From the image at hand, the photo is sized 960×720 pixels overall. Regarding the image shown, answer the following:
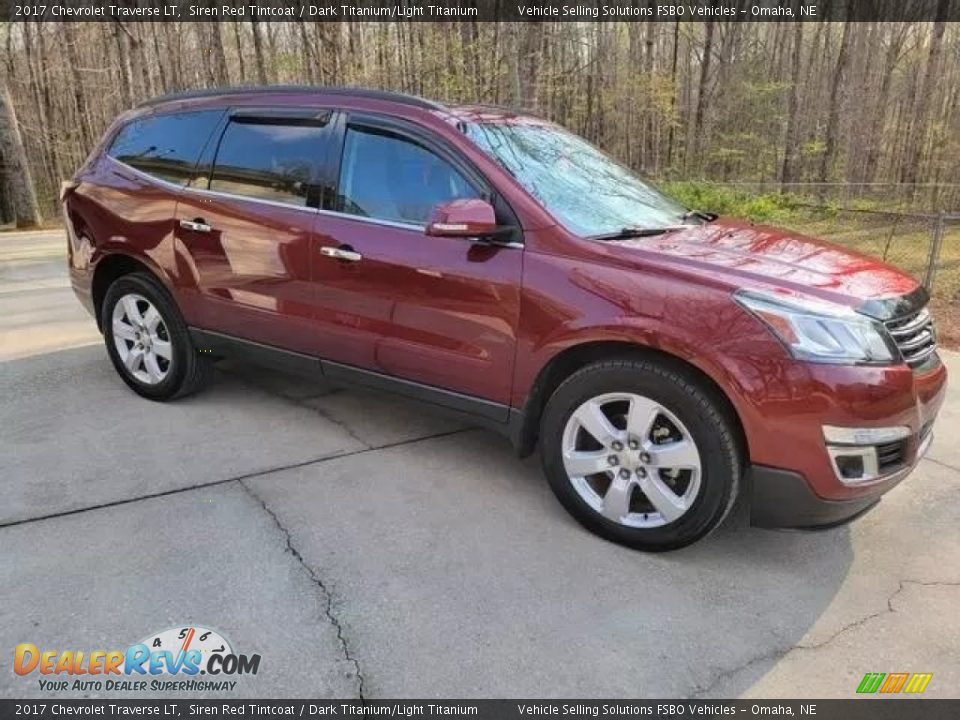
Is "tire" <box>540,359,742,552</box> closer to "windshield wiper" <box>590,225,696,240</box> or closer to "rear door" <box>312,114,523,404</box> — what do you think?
"rear door" <box>312,114,523,404</box>

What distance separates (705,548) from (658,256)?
123 centimetres

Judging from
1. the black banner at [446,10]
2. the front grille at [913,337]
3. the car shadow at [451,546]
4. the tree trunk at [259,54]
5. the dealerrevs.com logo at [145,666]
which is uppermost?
the black banner at [446,10]

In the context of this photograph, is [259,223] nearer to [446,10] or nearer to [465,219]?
[465,219]

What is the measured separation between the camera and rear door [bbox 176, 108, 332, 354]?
12.0 ft

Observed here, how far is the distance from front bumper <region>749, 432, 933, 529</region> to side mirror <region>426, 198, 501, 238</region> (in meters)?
1.42

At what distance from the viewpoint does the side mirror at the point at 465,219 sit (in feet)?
9.68

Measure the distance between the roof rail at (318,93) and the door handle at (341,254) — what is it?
78 centimetres

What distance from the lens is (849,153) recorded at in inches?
981

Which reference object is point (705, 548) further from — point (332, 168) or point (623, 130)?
point (623, 130)

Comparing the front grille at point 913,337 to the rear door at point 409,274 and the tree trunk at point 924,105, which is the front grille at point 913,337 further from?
the tree trunk at point 924,105

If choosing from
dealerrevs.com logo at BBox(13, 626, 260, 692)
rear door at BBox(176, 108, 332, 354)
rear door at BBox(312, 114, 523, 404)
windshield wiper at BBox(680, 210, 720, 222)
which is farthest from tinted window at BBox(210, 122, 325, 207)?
dealerrevs.com logo at BBox(13, 626, 260, 692)

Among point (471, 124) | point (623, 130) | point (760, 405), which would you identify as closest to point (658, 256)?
point (760, 405)

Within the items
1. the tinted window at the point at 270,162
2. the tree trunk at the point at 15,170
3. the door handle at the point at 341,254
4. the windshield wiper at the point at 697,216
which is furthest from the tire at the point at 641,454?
the tree trunk at the point at 15,170

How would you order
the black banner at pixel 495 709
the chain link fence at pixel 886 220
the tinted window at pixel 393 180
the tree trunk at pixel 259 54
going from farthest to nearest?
1. the tree trunk at pixel 259 54
2. the chain link fence at pixel 886 220
3. the tinted window at pixel 393 180
4. the black banner at pixel 495 709
